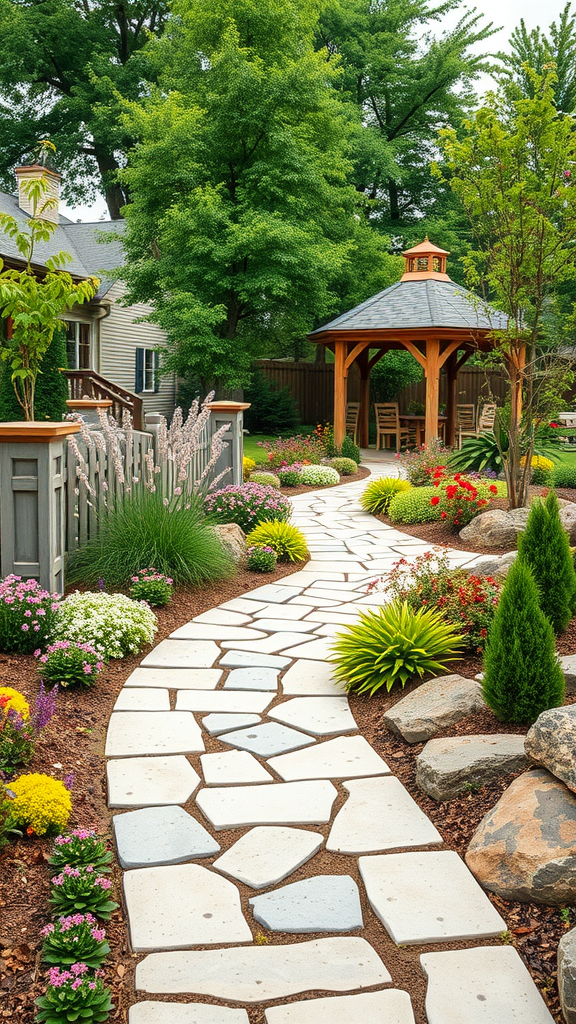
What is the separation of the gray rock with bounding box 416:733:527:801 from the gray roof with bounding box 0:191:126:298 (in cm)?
1580

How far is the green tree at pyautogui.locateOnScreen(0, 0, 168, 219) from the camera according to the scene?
84.8 feet

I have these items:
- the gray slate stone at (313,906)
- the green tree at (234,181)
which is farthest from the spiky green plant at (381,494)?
the gray slate stone at (313,906)

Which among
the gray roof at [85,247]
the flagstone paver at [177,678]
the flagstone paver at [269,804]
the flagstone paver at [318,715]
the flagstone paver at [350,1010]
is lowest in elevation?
the flagstone paver at [350,1010]

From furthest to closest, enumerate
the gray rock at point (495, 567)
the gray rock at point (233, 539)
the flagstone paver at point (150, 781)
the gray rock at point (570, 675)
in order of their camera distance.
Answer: the gray rock at point (233, 539)
the gray rock at point (495, 567)
the gray rock at point (570, 675)
the flagstone paver at point (150, 781)

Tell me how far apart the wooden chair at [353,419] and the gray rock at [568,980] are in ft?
58.0

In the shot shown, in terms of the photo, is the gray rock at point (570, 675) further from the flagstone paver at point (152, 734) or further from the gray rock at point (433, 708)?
the flagstone paver at point (152, 734)

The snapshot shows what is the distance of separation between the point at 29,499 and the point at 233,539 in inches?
106

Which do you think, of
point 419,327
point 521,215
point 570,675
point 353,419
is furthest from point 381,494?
point 353,419

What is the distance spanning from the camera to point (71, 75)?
27.4 m

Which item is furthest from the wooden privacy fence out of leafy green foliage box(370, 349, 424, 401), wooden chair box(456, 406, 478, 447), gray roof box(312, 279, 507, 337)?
gray roof box(312, 279, 507, 337)

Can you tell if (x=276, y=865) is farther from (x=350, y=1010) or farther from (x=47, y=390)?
(x=47, y=390)

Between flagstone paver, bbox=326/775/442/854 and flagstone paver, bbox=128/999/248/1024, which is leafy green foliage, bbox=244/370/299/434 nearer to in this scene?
flagstone paver, bbox=326/775/442/854

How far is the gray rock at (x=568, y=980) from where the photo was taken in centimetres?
207

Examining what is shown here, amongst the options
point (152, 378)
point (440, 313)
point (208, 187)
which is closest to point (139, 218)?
point (208, 187)
